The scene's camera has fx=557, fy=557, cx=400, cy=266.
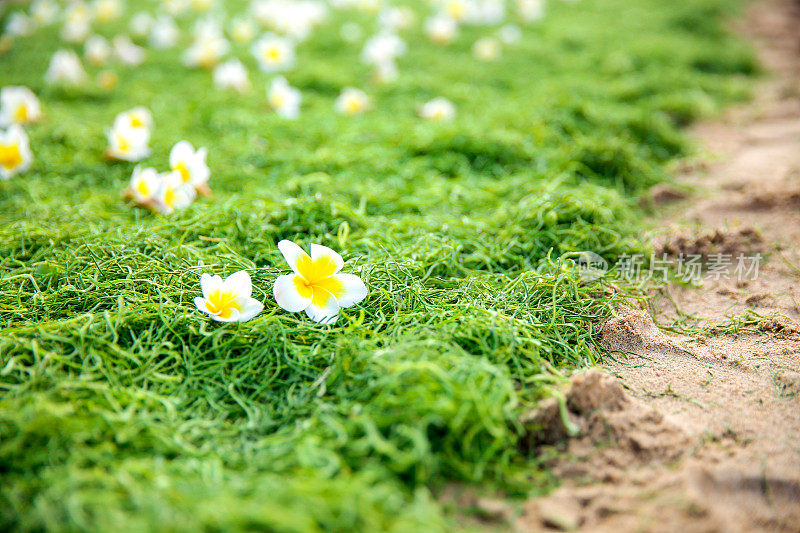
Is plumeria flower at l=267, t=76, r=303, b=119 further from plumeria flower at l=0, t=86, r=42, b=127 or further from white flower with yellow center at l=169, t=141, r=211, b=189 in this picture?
plumeria flower at l=0, t=86, r=42, b=127

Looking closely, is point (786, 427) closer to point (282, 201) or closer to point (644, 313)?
point (644, 313)

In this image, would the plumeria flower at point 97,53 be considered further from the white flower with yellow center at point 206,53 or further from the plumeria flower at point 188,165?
the plumeria flower at point 188,165

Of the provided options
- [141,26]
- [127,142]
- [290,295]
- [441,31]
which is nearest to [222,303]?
[290,295]

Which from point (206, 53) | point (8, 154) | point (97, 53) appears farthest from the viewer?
point (97, 53)

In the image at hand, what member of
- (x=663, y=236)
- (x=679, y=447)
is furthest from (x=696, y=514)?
(x=663, y=236)

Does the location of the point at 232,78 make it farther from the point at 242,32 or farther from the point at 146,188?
the point at 146,188

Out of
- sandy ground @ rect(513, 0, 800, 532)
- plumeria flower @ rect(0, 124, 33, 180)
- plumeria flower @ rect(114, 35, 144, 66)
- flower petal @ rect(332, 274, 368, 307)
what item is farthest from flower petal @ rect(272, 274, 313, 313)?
plumeria flower @ rect(114, 35, 144, 66)

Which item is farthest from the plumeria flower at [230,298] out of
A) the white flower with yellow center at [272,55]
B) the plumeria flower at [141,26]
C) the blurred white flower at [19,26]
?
the blurred white flower at [19,26]
